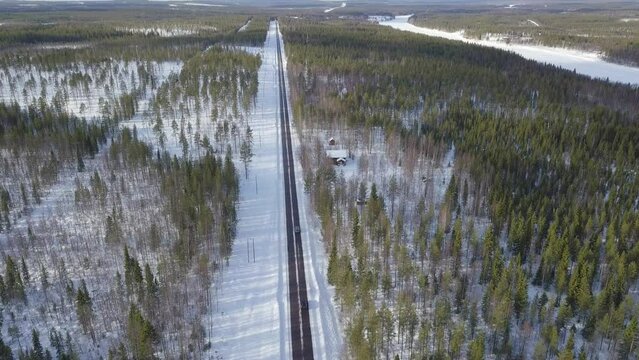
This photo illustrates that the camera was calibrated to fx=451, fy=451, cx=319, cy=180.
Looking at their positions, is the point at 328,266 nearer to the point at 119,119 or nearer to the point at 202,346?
the point at 202,346

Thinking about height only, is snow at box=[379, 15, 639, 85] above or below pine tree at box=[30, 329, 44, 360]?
above

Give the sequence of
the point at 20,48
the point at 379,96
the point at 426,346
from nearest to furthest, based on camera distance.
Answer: the point at 426,346 → the point at 379,96 → the point at 20,48

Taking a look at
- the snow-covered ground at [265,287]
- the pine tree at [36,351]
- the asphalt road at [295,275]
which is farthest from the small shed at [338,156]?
the pine tree at [36,351]

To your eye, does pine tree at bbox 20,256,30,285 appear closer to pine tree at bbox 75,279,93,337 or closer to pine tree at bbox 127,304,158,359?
pine tree at bbox 75,279,93,337

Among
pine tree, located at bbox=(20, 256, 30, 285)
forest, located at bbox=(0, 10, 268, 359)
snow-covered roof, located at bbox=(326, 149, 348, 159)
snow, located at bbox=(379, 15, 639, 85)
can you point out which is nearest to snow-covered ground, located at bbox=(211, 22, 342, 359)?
forest, located at bbox=(0, 10, 268, 359)

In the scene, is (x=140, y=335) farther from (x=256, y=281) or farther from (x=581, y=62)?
(x=581, y=62)

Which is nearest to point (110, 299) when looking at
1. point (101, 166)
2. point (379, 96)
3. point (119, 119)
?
point (101, 166)
